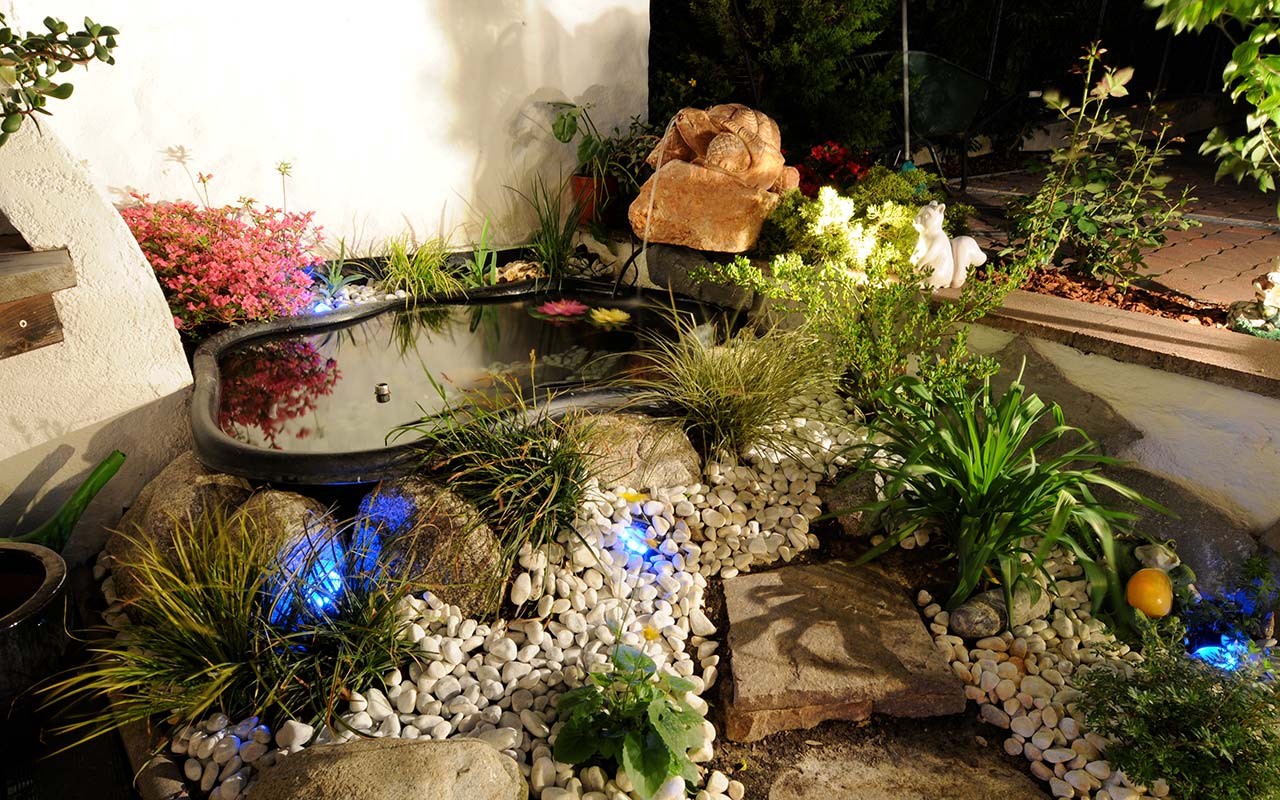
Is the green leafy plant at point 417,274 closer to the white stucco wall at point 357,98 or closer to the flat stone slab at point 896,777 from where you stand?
the white stucco wall at point 357,98

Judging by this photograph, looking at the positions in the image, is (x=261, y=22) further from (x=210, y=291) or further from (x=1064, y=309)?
(x=1064, y=309)

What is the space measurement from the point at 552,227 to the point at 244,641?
3202 mm

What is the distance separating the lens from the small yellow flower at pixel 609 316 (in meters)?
4.41

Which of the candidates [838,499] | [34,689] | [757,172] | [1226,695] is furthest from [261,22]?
[1226,695]

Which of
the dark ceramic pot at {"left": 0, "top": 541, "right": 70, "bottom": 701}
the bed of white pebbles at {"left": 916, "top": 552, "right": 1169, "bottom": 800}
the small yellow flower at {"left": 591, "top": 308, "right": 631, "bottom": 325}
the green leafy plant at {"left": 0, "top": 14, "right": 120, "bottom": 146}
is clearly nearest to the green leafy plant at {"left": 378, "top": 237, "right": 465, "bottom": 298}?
the small yellow flower at {"left": 591, "top": 308, "right": 631, "bottom": 325}

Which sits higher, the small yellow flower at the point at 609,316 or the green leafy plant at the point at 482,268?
the green leafy plant at the point at 482,268

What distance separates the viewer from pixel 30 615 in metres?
2.33

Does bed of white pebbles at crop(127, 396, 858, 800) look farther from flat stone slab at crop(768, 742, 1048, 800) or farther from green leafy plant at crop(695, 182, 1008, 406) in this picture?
green leafy plant at crop(695, 182, 1008, 406)

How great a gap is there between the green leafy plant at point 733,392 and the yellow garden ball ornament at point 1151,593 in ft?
4.07

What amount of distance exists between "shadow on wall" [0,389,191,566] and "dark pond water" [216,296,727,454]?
241 mm

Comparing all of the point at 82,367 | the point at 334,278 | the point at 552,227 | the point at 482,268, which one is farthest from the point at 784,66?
the point at 82,367

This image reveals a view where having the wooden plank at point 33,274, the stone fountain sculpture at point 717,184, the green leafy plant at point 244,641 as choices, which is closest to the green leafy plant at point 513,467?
the green leafy plant at point 244,641

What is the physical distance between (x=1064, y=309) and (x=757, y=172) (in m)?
1.65

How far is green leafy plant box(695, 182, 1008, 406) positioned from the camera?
10.7 ft
